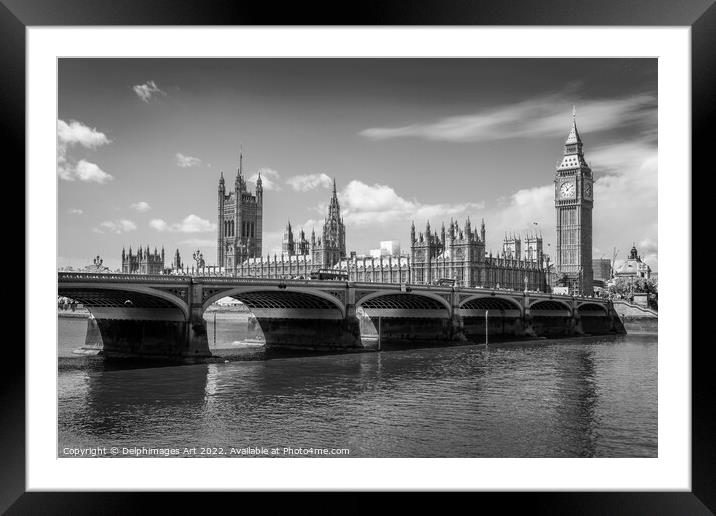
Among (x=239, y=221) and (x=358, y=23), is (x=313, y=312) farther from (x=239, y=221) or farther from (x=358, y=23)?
(x=239, y=221)

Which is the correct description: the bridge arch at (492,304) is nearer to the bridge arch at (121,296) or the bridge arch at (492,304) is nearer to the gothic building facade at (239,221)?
the bridge arch at (121,296)

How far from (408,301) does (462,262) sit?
30.3 m

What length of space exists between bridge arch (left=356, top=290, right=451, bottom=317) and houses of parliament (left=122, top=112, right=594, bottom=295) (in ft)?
63.4

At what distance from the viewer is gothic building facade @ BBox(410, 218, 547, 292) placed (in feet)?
253

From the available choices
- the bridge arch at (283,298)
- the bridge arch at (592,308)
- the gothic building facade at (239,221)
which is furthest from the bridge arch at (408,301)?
the gothic building facade at (239,221)

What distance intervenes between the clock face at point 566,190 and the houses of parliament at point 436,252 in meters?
0.14

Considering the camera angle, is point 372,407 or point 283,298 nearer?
point 372,407

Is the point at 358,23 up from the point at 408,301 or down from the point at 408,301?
up

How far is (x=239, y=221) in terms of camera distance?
376 feet

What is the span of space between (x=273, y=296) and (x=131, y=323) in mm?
7643

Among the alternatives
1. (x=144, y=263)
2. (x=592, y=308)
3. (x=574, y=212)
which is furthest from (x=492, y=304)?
(x=144, y=263)

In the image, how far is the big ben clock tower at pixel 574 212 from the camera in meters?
97.8

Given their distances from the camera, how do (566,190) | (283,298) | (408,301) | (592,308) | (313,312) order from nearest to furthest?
(283,298) < (313,312) < (408,301) < (592,308) < (566,190)

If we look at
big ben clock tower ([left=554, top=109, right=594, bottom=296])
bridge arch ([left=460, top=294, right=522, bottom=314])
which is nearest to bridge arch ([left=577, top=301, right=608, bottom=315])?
bridge arch ([left=460, top=294, right=522, bottom=314])
